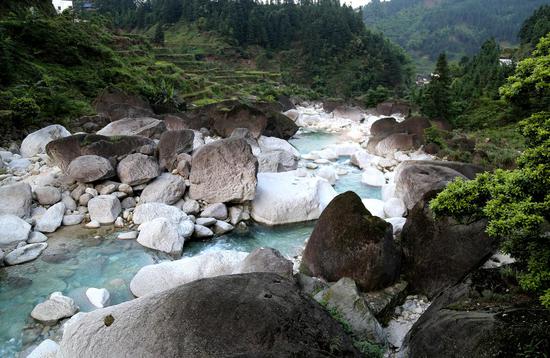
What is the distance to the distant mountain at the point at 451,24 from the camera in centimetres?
13138

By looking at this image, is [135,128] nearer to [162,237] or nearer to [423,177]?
[162,237]

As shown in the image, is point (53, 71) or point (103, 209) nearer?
point (103, 209)

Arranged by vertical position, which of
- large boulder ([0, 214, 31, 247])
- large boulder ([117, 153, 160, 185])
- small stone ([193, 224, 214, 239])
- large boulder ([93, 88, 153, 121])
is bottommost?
small stone ([193, 224, 214, 239])

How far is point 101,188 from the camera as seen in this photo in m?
12.8

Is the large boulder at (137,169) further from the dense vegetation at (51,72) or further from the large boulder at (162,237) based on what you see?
the dense vegetation at (51,72)

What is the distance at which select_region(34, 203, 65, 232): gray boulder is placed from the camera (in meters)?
11.1

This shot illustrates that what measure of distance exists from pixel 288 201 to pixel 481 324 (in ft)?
27.9

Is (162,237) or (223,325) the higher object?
(223,325)

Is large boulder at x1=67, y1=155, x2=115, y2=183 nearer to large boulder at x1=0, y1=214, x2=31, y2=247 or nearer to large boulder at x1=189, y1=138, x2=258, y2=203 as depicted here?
large boulder at x1=0, y1=214, x2=31, y2=247

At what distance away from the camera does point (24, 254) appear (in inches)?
382

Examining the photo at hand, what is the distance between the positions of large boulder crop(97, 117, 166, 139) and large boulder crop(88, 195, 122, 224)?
592cm

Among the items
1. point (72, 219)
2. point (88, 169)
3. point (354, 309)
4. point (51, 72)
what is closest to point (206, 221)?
point (72, 219)

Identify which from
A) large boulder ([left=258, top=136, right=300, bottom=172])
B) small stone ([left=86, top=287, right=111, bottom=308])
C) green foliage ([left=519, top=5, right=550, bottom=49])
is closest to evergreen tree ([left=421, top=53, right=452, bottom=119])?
large boulder ([left=258, top=136, right=300, bottom=172])

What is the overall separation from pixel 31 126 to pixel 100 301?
1348 centimetres
